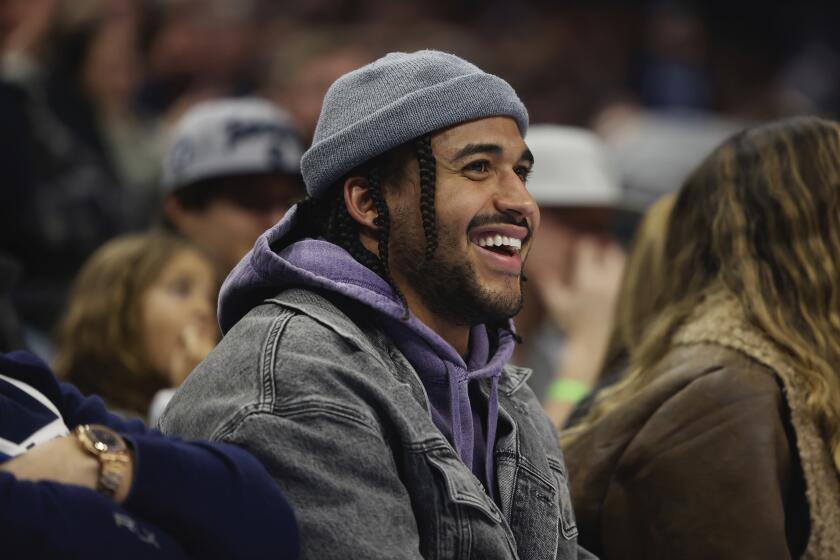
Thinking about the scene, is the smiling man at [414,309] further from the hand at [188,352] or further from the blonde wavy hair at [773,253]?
the hand at [188,352]

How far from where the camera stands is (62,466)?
7.01 feet

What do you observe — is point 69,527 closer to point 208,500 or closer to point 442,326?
point 208,500

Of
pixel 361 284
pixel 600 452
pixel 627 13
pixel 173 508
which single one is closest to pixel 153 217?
pixel 600 452

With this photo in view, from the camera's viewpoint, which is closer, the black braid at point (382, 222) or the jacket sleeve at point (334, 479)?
the jacket sleeve at point (334, 479)

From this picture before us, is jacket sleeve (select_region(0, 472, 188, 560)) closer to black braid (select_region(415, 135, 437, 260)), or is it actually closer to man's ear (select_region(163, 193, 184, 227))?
black braid (select_region(415, 135, 437, 260))

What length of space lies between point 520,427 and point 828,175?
3.59 ft

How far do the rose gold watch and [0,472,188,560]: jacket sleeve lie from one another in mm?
33

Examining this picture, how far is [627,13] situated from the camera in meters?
12.7

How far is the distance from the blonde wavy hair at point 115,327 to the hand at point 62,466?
94.0 inches

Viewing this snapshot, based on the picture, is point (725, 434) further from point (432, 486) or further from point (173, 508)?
point (173, 508)

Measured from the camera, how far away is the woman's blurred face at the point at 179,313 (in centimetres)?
450

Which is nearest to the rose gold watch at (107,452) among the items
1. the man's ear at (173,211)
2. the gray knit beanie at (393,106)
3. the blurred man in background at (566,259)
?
A: the gray knit beanie at (393,106)

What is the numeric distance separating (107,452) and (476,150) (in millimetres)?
1060

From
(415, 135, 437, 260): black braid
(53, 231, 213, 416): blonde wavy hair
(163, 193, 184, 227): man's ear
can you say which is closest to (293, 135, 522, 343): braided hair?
(415, 135, 437, 260): black braid
